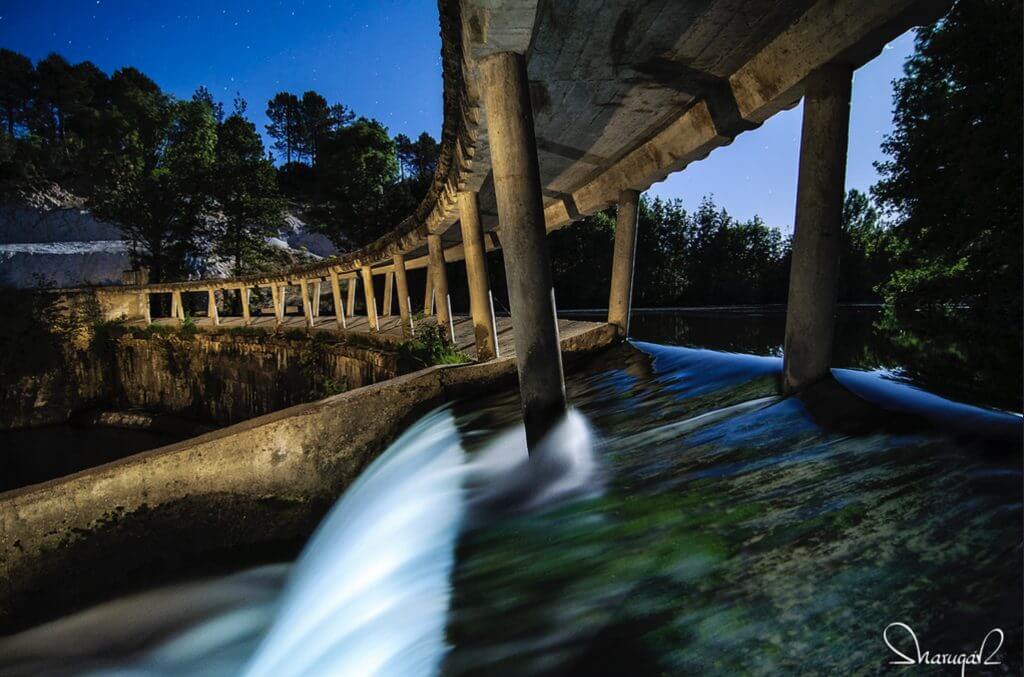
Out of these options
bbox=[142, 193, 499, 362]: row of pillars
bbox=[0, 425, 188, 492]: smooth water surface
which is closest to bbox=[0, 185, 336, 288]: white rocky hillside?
bbox=[0, 425, 188, 492]: smooth water surface

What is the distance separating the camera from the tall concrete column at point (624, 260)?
908 cm

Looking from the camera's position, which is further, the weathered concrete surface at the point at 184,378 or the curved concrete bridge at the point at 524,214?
the weathered concrete surface at the point at 184,378

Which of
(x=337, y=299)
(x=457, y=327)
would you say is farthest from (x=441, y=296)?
(x=337, y=299)

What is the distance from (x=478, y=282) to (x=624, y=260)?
10.7ft

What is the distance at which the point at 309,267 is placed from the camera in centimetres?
1263

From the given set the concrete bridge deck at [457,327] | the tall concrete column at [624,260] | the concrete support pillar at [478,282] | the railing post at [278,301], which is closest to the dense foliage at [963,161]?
the tall concrete column at [624,260]

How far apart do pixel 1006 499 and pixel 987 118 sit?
16928mm

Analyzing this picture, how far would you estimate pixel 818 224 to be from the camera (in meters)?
4.38

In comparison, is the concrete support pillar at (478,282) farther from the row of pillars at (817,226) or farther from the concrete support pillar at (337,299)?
the concrete support pillar at (337,299)

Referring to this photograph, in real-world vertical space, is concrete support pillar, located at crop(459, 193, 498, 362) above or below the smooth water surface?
above

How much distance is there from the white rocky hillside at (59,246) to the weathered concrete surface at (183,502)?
107ft

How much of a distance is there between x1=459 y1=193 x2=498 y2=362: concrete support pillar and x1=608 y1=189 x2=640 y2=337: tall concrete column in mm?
2564

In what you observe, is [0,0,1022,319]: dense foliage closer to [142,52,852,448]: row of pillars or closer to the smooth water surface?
[142,52,852,448]: row of pillars

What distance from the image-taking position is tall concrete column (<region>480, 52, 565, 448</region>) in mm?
4371
